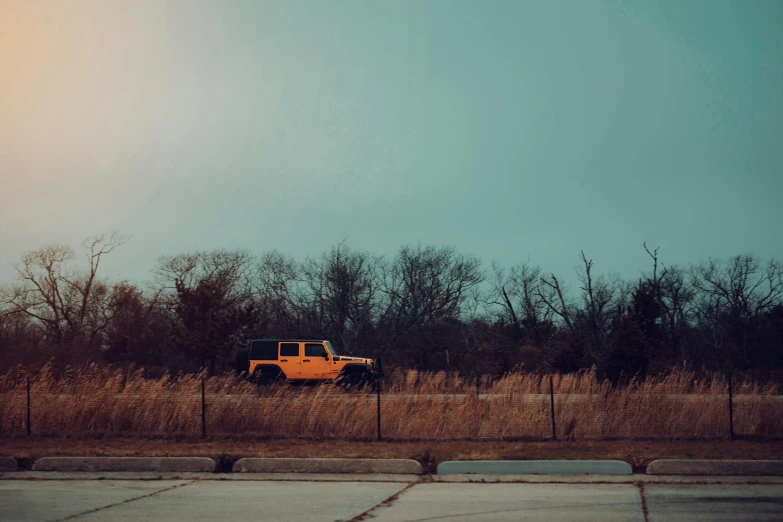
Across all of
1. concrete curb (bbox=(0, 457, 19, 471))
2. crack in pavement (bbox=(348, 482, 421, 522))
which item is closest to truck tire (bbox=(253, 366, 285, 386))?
concrete curb (bbox=(0, 457, 19, 471))

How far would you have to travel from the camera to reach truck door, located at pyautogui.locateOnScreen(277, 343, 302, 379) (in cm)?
2828

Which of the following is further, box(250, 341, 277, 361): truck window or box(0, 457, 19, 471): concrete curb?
box(250, 341, 277, 361): truck window

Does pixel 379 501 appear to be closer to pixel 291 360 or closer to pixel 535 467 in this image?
pixel 535 467

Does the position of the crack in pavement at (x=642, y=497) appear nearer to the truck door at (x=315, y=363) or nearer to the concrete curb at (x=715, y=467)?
the concrete curb at (x=715, y=467)

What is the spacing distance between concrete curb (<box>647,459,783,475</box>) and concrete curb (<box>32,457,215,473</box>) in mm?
6912

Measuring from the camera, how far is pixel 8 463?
12.2 meters

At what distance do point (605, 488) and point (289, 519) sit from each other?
4423 millimetres

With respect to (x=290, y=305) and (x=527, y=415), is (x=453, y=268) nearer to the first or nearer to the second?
(x=290, y=305)

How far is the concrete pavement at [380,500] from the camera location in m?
7.88

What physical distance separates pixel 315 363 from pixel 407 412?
13437 millimetres

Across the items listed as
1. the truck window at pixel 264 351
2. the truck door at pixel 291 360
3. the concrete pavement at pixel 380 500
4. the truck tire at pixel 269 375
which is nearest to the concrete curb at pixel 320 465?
the concrete pavement at pixel 380 500

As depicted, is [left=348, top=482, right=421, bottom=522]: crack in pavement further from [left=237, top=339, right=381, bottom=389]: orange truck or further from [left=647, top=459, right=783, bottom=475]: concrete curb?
[left=237, top=339, right=381, bottom=389]: orange truck

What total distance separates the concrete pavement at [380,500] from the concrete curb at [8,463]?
1.31 metres

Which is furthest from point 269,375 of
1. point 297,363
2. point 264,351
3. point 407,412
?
point 407,412
